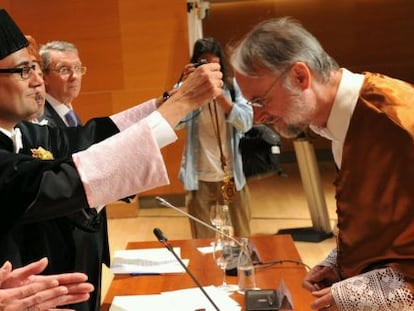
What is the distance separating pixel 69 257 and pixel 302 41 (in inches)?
36.3

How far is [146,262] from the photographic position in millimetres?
2438

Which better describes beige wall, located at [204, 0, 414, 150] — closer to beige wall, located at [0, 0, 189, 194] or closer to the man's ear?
beige wall, located at [0, 0, 189, 194]

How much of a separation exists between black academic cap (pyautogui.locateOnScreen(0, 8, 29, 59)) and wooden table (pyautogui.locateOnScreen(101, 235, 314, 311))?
92 cm

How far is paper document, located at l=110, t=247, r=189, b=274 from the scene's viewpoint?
2.34 meters

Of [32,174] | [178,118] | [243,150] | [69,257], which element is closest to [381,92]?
[178,118]

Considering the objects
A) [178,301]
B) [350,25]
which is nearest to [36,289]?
[178,301]

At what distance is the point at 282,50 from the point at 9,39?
2.65 feet

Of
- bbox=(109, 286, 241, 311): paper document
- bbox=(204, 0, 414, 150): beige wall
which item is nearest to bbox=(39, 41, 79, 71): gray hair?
bbox=(109, 286, 241, 311): paper document

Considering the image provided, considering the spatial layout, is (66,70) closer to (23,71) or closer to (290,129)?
(23,71)

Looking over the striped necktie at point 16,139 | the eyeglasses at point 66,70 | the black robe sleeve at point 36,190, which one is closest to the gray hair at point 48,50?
the eyeglasses at point 66,70

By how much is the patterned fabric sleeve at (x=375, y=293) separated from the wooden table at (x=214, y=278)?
1.50 feet

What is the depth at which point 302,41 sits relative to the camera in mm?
1510

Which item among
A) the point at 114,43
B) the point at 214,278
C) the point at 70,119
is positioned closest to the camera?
the point at 214,278

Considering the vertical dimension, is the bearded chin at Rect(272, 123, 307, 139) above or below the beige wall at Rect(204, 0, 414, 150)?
above
